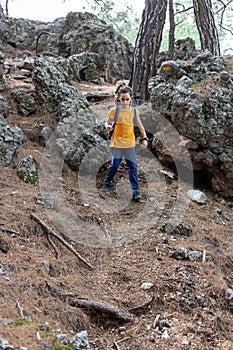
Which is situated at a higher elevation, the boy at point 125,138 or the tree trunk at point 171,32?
the tree trunk at point 171,32

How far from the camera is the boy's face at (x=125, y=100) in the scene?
16.0 feet

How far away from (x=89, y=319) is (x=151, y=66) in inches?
249

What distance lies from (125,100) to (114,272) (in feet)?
8.66

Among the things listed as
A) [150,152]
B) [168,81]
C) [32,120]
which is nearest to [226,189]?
[150,152]

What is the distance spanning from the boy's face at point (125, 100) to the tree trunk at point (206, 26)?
11.3ft

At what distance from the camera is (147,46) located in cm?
761

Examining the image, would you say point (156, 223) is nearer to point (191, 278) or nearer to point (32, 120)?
point (191, 278)

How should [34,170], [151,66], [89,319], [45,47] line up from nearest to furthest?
1. [89,319]
2. [34,170]
3. [151,66]
4. [45,47]

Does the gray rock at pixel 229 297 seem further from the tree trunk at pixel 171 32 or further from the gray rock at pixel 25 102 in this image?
the tree trunk at pixel 171 32

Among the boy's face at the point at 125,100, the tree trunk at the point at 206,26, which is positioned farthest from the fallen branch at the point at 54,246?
the tree trunk at the point at 206,26

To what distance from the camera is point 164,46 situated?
1645 centimetres

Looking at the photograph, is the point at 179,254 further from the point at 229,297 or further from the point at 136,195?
the point at 136,195

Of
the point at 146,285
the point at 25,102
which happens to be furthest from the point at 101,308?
the point at 25,102

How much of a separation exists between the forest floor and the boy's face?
1.38 metres
